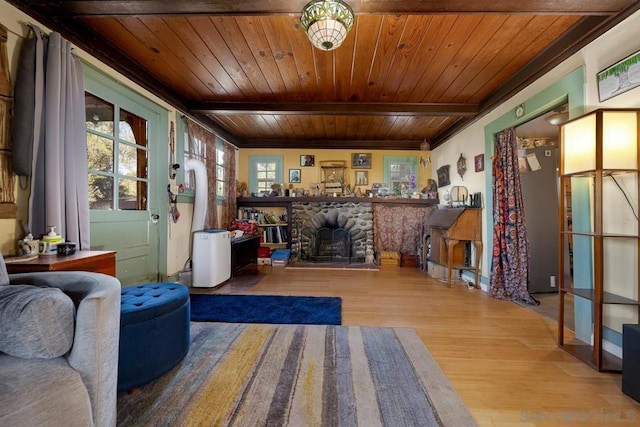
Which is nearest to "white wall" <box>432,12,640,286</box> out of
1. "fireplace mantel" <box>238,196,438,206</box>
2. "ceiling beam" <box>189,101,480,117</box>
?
"ceiling beam" <box>189,101,480,117</box>

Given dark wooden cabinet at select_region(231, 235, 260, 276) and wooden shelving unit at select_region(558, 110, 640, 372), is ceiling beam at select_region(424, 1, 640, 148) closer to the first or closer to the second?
wooden shelving unit at select_region(558, 110, 640, 372)

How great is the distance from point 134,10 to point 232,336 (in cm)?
245

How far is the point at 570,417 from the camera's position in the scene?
130 cm

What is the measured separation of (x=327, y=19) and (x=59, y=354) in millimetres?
2076

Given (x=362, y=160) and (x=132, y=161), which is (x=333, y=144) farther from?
(x=132, y=161)

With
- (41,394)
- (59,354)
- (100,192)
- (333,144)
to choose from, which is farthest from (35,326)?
(333,144)

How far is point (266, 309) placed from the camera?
104 inches

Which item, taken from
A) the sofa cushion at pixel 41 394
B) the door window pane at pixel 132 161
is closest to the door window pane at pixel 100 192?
the door window pane at pixel 132 161

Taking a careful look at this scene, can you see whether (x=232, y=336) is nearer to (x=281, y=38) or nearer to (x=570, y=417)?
(x=570, y=417)

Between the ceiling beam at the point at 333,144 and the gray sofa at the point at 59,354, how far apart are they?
4462 mm

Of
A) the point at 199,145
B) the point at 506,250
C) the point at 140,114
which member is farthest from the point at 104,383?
the point at 506,250

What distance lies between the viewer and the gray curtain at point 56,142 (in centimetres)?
165

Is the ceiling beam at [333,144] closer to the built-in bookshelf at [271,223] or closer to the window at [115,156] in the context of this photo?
the built-in bookshelf at [271,223]

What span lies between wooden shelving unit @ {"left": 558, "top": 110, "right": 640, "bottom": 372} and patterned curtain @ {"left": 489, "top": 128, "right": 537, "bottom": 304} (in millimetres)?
834
